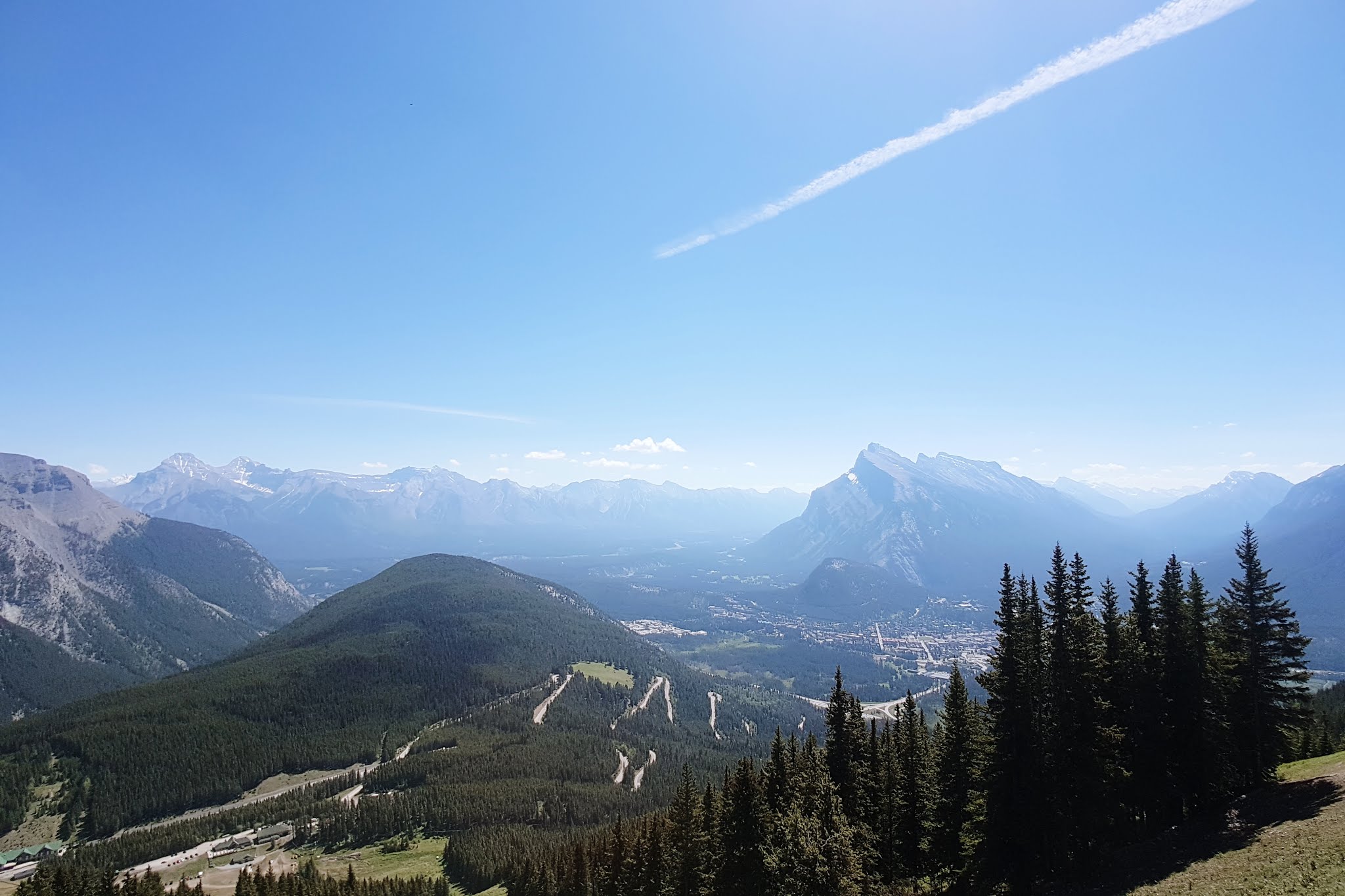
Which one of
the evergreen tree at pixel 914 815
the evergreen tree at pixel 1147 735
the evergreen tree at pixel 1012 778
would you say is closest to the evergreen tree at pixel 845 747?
the evergreen tree at pixel 914 815

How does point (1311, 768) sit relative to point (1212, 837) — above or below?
below

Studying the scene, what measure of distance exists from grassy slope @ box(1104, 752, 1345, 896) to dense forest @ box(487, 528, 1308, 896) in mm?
3297

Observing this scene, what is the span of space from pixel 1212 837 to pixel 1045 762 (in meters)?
12.4

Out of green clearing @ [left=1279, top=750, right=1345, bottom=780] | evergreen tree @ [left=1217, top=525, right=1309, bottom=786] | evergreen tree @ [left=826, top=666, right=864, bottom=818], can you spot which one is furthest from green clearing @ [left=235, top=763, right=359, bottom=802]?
green clearing @ [left=1279, top=750, right=1345, bottom=780]

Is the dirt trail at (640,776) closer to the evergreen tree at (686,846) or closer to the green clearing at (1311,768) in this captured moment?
the evergreen tree at (686,846)

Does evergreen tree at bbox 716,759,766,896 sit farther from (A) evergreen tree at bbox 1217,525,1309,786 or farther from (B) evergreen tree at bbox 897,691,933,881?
(A) evergreen tree at bbox 1217,525,1309,786

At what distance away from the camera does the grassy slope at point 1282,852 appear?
30.5 meters

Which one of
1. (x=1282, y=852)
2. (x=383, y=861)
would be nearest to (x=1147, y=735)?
(x=1282, y=852)

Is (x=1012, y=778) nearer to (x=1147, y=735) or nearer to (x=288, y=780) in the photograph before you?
(x=1147, y=735)

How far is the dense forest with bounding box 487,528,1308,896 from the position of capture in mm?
41438

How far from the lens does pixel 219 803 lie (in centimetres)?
17712

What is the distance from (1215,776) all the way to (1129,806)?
606 centimetres

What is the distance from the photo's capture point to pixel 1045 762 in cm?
4091

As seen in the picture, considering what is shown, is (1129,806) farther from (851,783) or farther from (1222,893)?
(851,783)
